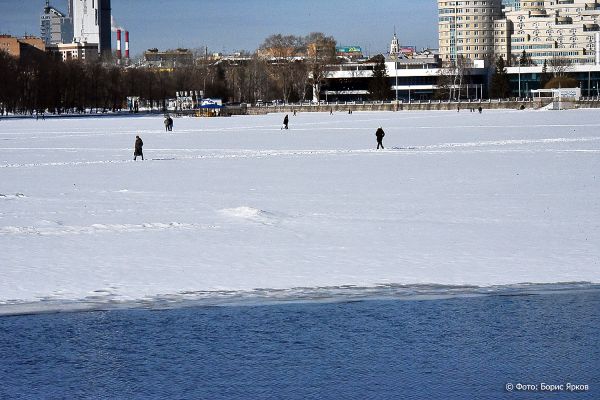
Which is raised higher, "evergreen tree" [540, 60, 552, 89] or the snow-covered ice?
"evergreen tree" [540, 60, 552, 89]

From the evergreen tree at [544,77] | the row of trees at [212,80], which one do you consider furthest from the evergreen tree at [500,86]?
the evergreen tree at [544,77]

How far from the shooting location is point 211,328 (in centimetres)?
980

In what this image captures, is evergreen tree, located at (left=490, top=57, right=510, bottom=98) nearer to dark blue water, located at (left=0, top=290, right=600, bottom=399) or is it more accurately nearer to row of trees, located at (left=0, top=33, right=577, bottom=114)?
row of trees, located at (left=0, top=33, right=577, bottom=114)

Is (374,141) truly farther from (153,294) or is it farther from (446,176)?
(153,294)

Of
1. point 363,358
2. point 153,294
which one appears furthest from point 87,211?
point 363,358

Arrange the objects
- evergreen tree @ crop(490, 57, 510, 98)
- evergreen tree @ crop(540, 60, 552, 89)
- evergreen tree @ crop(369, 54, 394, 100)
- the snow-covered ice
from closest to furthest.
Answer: the snow-covered ice → evergreen tree @ crop(369, 54, 394, 100) → evergreen tree @ crop(490, 57, 510, 98) → evergreen tree @ crop(540, 60, 552, 89)

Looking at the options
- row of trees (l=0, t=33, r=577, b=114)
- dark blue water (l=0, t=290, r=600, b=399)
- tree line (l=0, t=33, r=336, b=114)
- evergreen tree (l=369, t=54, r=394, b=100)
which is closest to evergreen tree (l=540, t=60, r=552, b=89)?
row of trees (l=0, t=33, r=577, b=114)

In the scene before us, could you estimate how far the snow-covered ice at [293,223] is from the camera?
39.5 ft

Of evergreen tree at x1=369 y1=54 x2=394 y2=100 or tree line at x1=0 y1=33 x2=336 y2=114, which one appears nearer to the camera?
tree line at x1=0 y1=33 x2=336 y2=114

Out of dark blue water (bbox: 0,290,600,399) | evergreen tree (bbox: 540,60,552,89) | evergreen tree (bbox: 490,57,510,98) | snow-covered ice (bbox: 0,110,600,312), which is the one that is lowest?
dark blue water (bbox: 0,290,600,399)

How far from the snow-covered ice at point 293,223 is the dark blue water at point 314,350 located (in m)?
1.13

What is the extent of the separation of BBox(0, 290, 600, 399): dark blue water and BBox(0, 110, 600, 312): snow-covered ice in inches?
44.4

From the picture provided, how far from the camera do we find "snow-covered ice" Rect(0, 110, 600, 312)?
1204cm

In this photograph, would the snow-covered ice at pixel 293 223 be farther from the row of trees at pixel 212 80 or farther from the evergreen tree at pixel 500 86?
the evergreen tree at pixel 500 86
